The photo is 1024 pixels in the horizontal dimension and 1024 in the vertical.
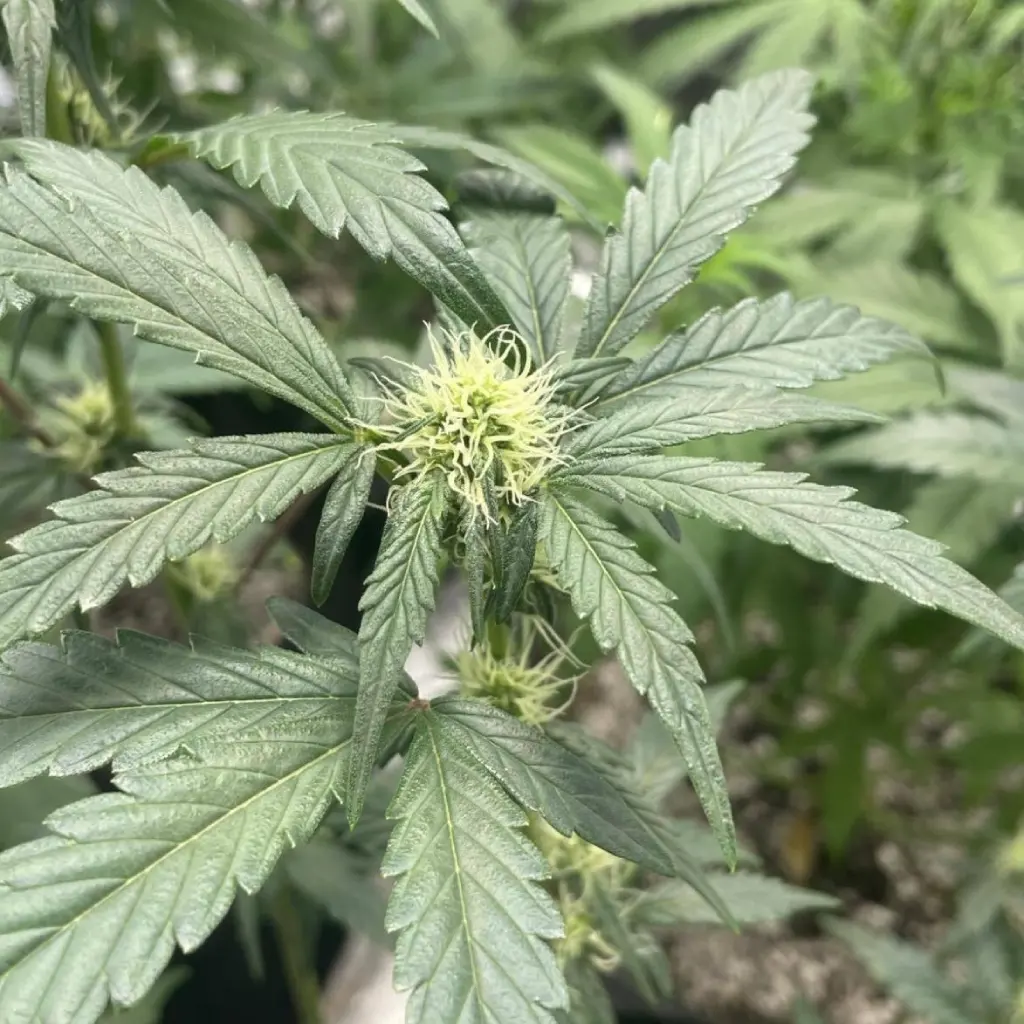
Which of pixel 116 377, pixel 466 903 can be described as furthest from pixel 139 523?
pixel 116 377

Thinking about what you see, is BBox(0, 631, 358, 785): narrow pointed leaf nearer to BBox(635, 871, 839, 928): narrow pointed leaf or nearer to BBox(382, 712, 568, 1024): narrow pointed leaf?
BBox(382, 712, 568, 1024): narrow pointed leaf

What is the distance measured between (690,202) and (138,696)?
1.18ft

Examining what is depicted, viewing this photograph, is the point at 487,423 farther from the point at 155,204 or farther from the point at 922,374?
the point at 922,374

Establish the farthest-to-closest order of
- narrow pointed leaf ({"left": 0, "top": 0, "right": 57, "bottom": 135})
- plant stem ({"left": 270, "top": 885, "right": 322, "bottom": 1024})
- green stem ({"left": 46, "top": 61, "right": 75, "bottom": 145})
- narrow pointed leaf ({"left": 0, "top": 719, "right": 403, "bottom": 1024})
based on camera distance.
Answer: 1. plant stem ({"left": 270, "top": 885, "right": 322, "bottom": 1024})
2. green stem ({"left": 46, "top": 61, "right": 75, "bottom": 145})
3. narrow pointed leaf ({"left": 0, "top": 0, "right": 57, "bottom": 135})
4. narrow pointed leaf ({"left": 0, "top": 719, "right": 403, "bottom": 1024})

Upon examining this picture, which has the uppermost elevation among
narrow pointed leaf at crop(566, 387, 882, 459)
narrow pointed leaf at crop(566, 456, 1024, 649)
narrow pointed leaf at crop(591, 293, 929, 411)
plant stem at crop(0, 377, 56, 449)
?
narrow pointed leaf at crop(591, 293, 929, 411)

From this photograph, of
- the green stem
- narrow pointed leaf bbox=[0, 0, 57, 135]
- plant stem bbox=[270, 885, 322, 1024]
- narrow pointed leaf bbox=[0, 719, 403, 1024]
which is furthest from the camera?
plant stem bbox=[270, 885, 322, 1024]

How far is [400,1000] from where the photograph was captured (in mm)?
1035

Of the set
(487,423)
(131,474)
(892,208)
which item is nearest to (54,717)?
(131,474)

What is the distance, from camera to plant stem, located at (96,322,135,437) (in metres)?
0.60

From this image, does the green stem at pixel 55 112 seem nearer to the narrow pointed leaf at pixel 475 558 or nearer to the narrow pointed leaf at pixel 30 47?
the narrow pointed leaf at pixel 30 47

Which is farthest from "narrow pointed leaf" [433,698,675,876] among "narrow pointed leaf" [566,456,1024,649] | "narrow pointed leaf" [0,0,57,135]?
"narrow pointed leaf" [0,0,57,135]

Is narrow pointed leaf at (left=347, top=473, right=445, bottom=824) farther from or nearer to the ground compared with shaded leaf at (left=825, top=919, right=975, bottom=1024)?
farther from the ground

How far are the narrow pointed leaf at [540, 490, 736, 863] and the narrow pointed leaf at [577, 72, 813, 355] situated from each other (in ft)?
0.39

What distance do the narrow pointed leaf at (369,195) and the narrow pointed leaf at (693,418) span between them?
0.08m
